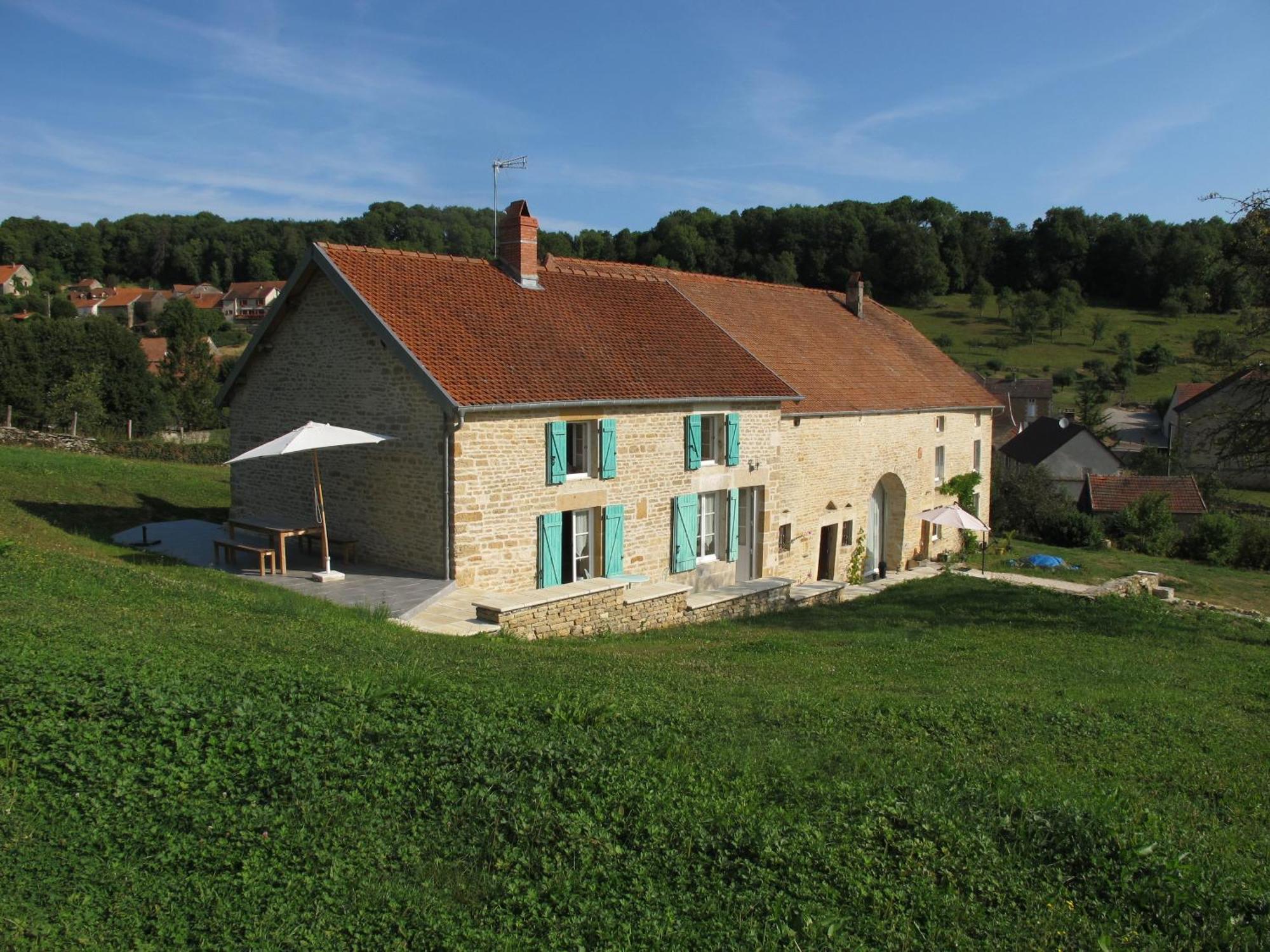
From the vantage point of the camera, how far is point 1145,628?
601 inches

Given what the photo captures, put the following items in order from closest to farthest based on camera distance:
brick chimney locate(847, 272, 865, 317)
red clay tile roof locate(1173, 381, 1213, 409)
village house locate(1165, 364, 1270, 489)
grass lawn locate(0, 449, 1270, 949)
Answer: grass lawn locate(0, 449, 1270, 949), brick chimney locate(847, 272, 865, 317), village house locate(1165, 364, 1270, 489), red clay tile roof locate(1173, 381, 1213, 409)

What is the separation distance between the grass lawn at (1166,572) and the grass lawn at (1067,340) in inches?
1633

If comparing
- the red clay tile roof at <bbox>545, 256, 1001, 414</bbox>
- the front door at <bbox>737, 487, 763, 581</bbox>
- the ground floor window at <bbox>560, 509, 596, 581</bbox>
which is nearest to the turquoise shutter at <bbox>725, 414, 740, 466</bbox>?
the front door at <bbox>737, 487, 763, 581</bbox>

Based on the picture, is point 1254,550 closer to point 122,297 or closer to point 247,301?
point 247,301

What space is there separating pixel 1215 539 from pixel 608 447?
27.5 metres

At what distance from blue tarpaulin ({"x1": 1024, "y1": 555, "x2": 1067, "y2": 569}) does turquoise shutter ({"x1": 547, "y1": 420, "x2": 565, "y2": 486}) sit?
1748cm

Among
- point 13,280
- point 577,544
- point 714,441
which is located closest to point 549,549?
point 577,544

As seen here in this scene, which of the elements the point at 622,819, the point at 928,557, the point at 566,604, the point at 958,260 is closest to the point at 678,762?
the point at 622,819

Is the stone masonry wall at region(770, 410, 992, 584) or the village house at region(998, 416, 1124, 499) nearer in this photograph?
the stone masonry wall at region(770, 410, 992, 584)

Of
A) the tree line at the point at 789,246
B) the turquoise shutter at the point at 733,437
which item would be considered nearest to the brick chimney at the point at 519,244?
the turquoise shutter at the point at 733,437

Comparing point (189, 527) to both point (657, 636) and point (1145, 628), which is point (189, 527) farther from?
point (1145, 628)

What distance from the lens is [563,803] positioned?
5.59m

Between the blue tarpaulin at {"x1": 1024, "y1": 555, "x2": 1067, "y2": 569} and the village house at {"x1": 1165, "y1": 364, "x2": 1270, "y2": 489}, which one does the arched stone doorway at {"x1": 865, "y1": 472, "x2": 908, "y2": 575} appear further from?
the village house at {"x1": 1165, "y1": 364, "x2": 1270, "y2": 489}

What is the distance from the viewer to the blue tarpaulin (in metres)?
25.9
